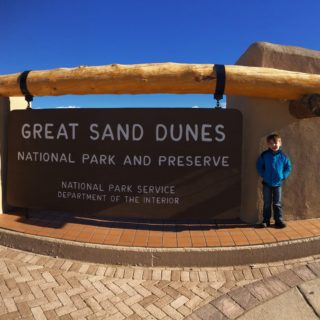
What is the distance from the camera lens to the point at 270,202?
394 cm

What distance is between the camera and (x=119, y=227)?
157 inches

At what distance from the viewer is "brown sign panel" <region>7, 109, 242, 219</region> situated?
3.69 meters

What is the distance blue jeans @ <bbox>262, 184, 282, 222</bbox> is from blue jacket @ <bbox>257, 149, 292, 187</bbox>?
0.29ft

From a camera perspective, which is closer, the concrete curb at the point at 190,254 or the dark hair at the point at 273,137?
the concrete curb at the point at 190,254

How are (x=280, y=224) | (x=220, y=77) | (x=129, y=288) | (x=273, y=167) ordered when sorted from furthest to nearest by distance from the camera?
1. (x=280, y=224)
2. (x=273, y=167)
3. (x=220, y=77)
4. (x=129, y=288)

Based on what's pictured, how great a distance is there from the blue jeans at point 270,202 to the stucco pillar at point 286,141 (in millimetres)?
174

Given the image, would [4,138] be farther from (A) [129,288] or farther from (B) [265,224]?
(B) [265,224]

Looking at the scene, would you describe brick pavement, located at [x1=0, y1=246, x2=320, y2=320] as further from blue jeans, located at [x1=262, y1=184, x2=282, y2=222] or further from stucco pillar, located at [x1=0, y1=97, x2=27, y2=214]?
stucco pillar, located at [x1=0, y1=97, x2=27, y2=214]

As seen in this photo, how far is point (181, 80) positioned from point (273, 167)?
5.53 feet

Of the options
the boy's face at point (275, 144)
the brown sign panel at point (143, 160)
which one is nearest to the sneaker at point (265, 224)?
the brown sign panel at point (143, 160)

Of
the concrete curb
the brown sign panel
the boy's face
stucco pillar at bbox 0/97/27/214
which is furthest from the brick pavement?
the boy's face

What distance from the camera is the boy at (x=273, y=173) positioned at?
12.4 ft

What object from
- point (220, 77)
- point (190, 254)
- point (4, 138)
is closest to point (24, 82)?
point (4, 138)

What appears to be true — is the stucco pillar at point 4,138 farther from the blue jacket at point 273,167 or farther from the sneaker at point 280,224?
the sneaker at point 280,224
